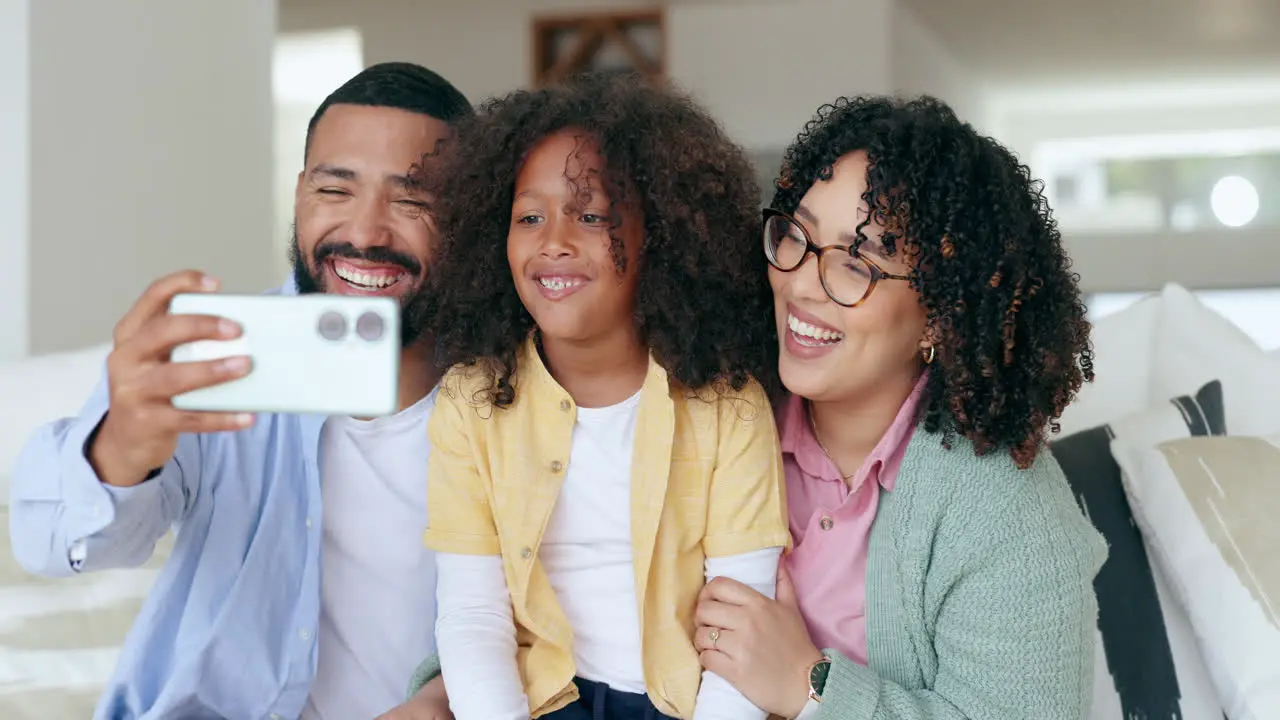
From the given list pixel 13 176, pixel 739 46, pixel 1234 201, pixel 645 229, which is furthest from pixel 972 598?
pixel 1234 201

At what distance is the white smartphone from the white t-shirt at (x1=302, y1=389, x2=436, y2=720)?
0.61 metres

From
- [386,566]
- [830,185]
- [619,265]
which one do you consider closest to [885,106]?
[830,185]

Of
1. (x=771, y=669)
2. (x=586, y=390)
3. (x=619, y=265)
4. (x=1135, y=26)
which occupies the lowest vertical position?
(x=771, y=669)

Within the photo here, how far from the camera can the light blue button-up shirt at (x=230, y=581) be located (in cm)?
149

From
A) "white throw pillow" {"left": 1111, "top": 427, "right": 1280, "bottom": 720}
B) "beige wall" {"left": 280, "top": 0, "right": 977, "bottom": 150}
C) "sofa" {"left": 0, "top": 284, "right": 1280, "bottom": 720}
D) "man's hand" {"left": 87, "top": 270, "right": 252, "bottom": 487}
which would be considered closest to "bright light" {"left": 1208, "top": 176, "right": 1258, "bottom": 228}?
"beige wall" {"left": 280, "top": 0, "right": 977, "bottom": 150}

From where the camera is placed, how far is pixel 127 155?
98.3 inches

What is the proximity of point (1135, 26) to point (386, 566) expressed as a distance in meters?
7.10

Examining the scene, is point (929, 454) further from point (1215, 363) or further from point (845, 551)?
point (1215, 363)

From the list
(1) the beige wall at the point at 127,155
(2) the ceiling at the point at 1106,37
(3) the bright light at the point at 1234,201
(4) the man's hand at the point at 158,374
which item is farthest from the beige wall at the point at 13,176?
(3) the bright light at the point at 1234,201

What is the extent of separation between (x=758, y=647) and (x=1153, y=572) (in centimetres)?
69

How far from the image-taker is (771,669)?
4.43 feet

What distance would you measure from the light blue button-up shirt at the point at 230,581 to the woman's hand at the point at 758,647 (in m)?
0.43

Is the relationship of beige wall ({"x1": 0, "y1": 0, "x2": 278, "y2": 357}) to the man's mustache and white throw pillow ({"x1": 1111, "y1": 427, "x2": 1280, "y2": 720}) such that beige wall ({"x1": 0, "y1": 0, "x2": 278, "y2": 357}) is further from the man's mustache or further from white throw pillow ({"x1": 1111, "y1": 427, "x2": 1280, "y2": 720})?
white throw pillow ({"x1": 1111, "y1": 427, "x2": 1280, "y2": 720})

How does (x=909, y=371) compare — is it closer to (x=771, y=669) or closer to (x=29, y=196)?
(x=771, y=669)
